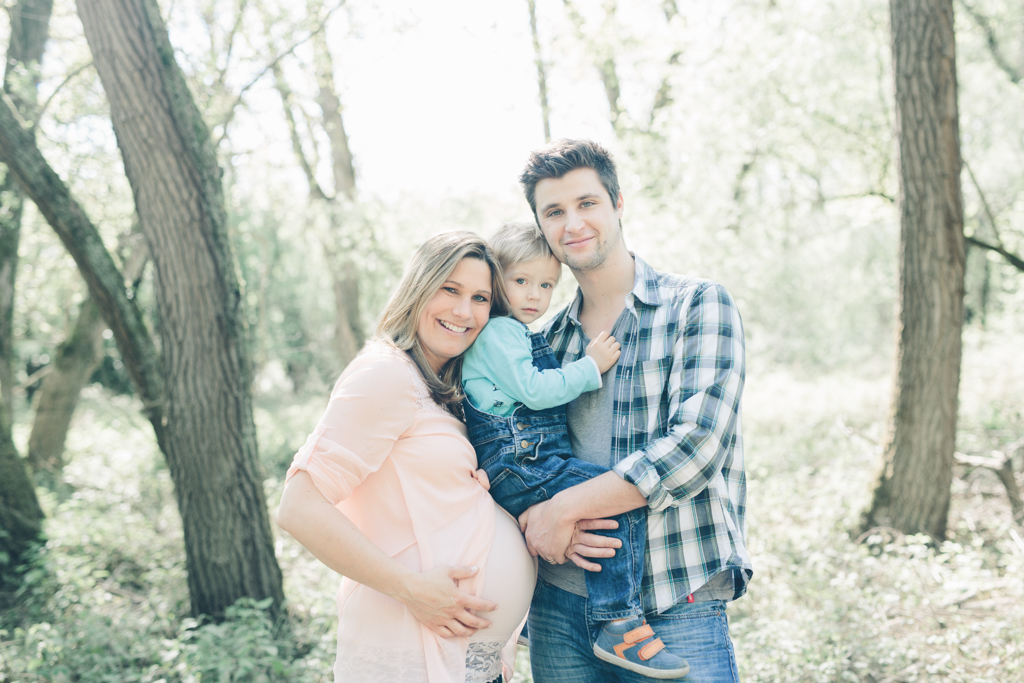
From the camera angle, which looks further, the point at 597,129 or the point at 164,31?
the point at 597,129

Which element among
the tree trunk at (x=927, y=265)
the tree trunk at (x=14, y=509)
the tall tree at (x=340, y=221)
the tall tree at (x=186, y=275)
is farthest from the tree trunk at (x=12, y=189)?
the tree trunk at (x=927, y=265)

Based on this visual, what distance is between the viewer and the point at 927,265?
4.61m

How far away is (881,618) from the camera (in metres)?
3.65

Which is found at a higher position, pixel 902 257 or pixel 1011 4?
pixel 1011 4

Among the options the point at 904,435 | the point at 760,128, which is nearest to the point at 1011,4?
the point at 760,128

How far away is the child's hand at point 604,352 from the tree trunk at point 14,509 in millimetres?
4801

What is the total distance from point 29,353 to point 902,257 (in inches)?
850

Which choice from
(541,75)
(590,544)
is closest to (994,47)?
(541,75)

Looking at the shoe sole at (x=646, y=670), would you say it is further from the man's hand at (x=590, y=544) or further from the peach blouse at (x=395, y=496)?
the peach blouse at (x=395, y=496)

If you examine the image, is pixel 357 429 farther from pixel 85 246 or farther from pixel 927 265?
pixel 927 265

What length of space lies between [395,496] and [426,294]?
0.62 metres

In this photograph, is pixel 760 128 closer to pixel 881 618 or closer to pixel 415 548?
pixel 881 618

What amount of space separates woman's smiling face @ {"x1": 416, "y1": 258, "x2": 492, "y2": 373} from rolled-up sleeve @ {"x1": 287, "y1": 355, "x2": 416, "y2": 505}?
0.26m

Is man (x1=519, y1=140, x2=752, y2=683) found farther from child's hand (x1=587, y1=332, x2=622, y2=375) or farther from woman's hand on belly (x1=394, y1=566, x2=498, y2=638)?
woman's hand on belly (x1=394, y1=566, x2=498, y2=638)
